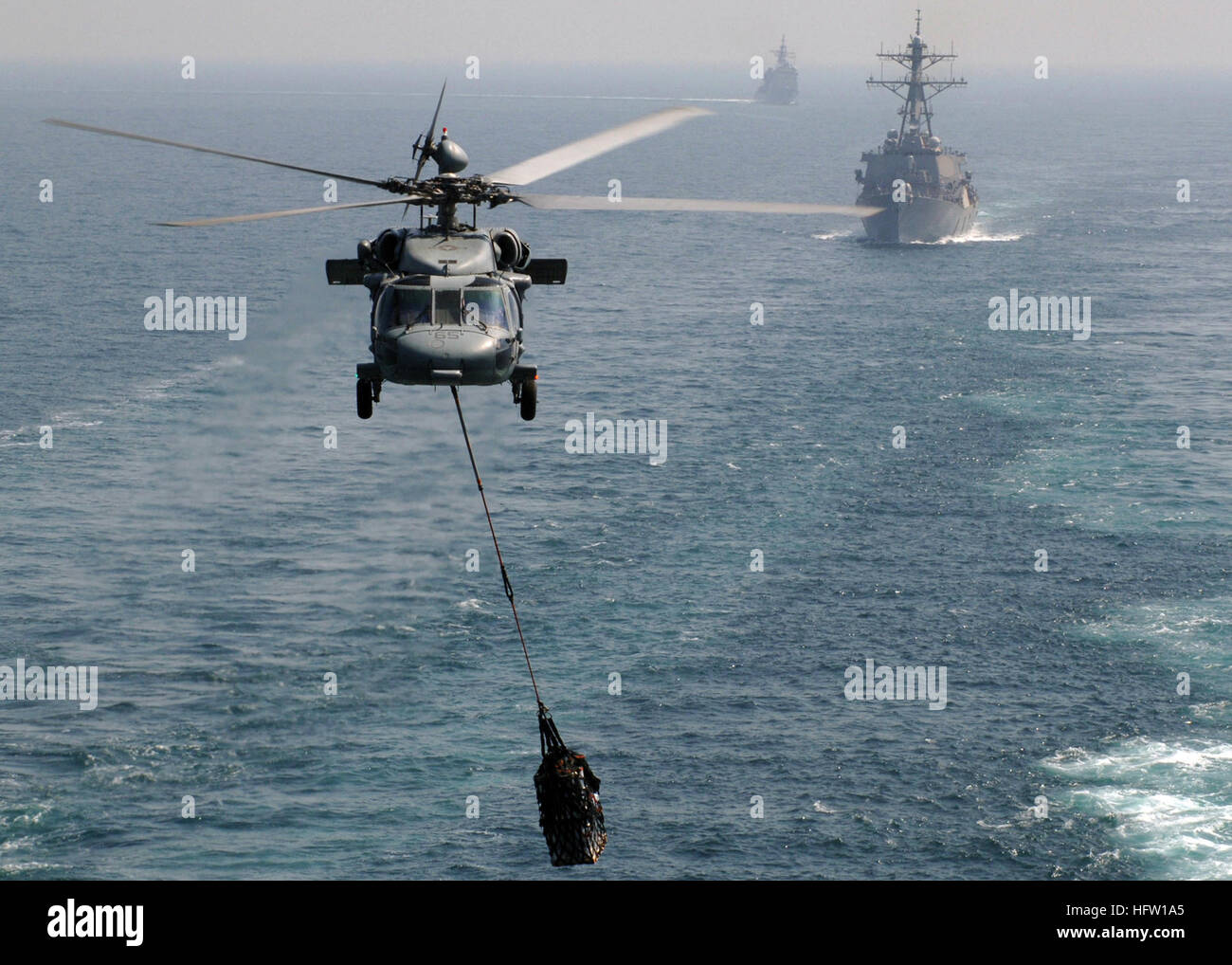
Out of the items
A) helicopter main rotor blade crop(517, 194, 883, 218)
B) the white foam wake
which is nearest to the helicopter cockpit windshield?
helicopter main rotor blade crop(517, 194, 883, 218)

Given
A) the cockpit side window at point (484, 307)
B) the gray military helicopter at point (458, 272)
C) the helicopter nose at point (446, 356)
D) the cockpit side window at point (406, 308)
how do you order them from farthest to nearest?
the cockpit side window at point (484, 307) → the cockpit side window at point (406, 308) → the gray military helicopter at point (458, 272) → the helicopter nose at point (446, 356)

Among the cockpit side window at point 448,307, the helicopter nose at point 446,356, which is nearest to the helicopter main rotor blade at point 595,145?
the cockpit side window at point 448,307

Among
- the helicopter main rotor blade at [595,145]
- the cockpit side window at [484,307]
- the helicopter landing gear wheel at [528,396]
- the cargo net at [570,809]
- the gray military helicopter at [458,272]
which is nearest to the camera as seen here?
the gray military helicopter at [458,272]

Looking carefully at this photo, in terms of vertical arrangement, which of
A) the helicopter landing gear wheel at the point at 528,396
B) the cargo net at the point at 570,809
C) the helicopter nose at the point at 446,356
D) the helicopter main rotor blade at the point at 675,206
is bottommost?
the cargo net at the point at 570,809

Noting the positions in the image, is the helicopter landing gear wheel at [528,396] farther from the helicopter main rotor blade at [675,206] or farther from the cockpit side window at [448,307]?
the helicopter main rotor blade at [675,206]

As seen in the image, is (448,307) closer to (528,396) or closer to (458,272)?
(458,272)
